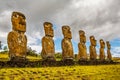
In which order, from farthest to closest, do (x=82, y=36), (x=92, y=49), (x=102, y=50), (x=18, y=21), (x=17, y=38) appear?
(x=102, y=50) < (x=92, y=49) < (x=82, y=36) < (x=18, y=21) < (x=17, y=38)

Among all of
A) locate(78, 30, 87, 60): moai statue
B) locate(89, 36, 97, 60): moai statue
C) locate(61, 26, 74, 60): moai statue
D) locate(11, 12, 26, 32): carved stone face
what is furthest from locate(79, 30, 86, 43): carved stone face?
locate(11, 12, 26, 32): carved stone face

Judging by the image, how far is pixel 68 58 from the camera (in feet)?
95.3

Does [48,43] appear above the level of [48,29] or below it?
below

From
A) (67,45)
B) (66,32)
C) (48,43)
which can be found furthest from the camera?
(66,32)

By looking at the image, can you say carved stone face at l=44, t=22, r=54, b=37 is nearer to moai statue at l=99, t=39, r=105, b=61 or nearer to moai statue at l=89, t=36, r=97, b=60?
moai statue at l=89, t=36, r=97, b=60

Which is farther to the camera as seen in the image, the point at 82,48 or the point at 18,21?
the point at 82,48

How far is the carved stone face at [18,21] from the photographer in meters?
22.7

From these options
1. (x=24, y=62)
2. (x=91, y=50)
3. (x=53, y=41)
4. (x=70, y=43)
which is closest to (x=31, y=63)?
(x=24, y=62)

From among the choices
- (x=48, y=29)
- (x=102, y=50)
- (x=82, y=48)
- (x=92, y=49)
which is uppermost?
(x=48, y=29)

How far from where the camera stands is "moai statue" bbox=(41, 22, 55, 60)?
86.8 feet

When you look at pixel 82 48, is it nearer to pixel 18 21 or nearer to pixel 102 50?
pixel 102 50

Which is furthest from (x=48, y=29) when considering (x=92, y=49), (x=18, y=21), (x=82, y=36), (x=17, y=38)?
(x=92, y=49)

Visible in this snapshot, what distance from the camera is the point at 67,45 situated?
1169 inches

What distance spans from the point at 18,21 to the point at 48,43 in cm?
510
